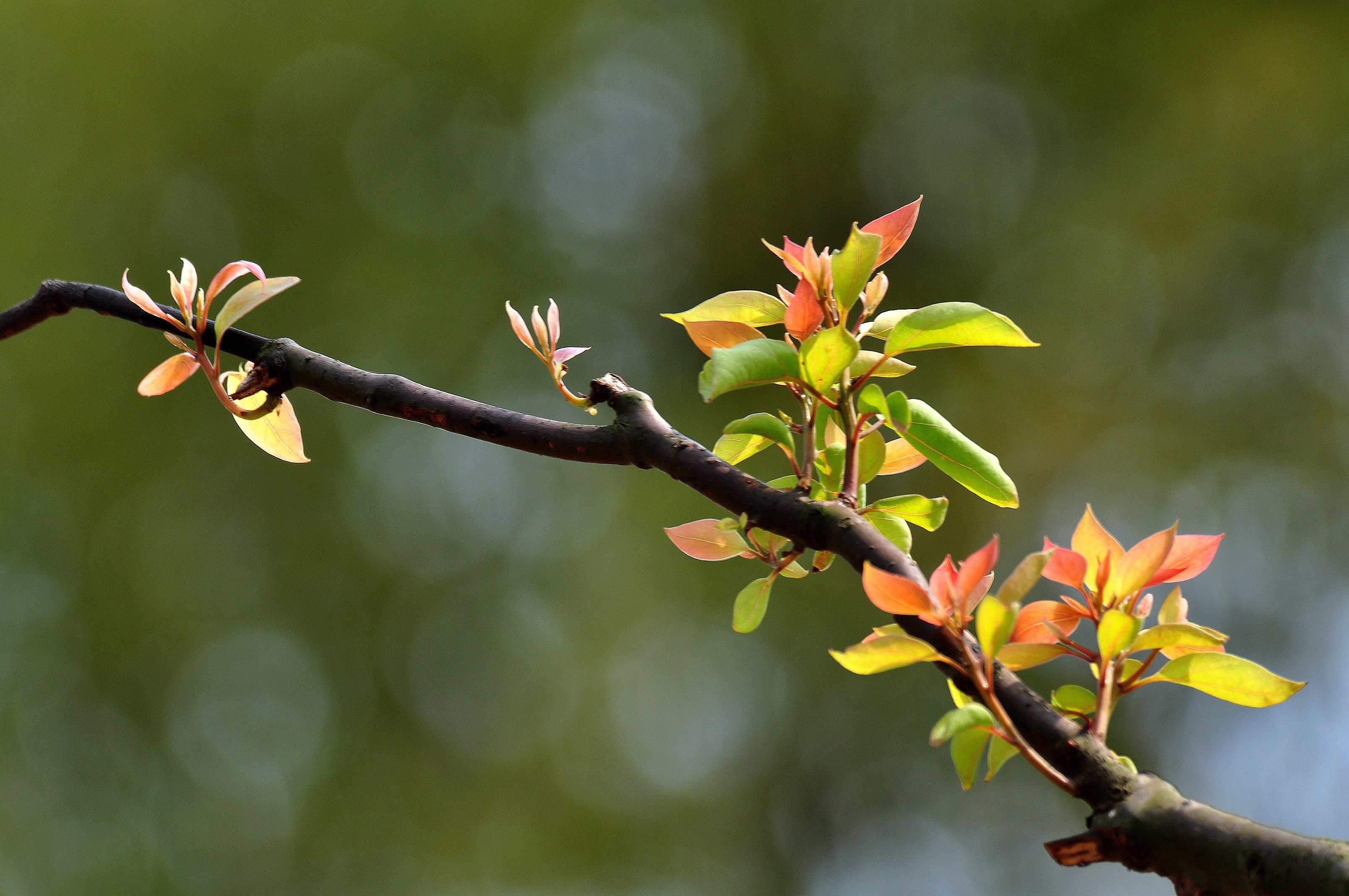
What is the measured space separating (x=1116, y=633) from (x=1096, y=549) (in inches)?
1.7

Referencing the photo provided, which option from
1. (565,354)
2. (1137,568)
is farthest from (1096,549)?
(565,354)

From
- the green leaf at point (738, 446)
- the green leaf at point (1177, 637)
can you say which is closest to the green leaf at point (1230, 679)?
the green leaf at point (1177, 637)

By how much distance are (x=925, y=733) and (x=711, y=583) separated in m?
0.45

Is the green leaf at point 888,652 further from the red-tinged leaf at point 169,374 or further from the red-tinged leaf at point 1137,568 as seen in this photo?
the red-tinged leaf at point 169,374

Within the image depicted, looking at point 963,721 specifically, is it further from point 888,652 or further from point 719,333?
point 719,333

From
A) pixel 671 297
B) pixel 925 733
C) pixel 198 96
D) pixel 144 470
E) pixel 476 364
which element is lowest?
pixel 925 733

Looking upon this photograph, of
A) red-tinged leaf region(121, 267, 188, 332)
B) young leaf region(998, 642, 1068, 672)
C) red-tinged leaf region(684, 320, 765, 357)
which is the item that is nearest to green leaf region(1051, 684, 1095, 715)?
young leaf region(998, 642, 1068, 672)

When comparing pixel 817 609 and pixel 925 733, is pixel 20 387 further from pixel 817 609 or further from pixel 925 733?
pixel 925 733

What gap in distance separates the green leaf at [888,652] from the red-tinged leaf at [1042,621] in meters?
0.04

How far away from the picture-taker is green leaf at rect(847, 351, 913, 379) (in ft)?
0.69

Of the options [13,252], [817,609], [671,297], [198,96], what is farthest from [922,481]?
[13,252]

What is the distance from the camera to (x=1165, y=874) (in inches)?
4.7

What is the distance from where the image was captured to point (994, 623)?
0.14 m

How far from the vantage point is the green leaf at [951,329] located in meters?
0.19
